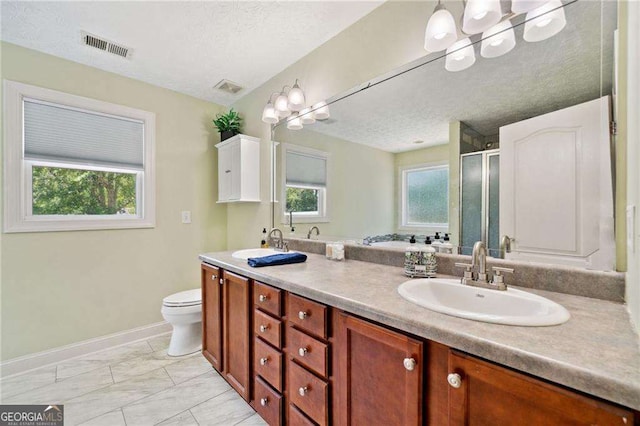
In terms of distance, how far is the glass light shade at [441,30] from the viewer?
1257mm

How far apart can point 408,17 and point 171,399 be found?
2691 mm

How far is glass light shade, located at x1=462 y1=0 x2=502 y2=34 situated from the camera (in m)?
1.12

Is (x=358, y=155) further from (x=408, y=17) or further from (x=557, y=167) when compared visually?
(x=557, y=167)

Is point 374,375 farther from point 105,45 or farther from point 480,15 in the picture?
point 105,45

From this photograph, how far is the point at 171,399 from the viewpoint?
5.58 feet

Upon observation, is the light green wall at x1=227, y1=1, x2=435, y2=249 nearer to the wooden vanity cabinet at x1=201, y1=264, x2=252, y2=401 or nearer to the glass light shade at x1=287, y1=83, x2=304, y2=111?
the glass light shade at x1=287, y1=83, x2=304, y2=111

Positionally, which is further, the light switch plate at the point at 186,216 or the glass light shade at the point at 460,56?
the light switch plate at the point at 186,216

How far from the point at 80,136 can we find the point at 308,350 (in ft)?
8.49

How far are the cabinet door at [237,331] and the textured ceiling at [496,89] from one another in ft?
4.02

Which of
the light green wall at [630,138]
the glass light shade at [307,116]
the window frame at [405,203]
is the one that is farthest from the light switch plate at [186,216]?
the light green wall at [630,138]

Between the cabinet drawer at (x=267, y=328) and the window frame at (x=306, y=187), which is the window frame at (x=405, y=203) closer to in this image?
the window frame at (x=306, y=187)

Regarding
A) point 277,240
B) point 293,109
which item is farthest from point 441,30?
point 277,240

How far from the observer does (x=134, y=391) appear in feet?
5.83

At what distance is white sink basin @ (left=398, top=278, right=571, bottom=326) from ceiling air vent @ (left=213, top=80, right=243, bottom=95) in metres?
2.44
